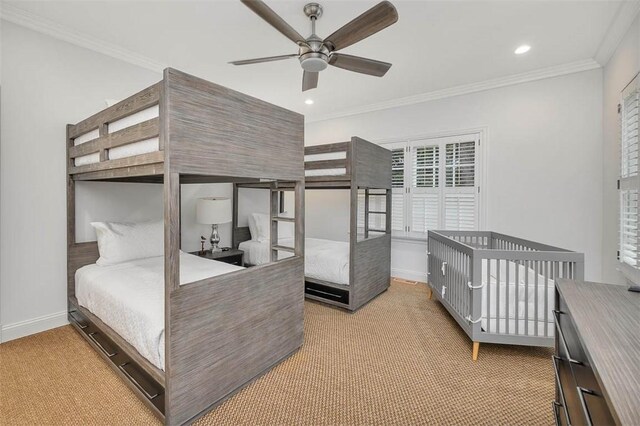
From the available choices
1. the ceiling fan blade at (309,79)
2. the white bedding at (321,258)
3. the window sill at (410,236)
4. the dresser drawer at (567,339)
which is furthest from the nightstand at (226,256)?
the dresser drawer at (567,339)

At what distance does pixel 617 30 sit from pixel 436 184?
218 centimetres

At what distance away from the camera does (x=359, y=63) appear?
222 cm

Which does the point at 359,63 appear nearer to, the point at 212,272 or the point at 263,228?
the point at 212,272

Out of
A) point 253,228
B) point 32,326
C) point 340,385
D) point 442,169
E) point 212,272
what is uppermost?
point 442,169

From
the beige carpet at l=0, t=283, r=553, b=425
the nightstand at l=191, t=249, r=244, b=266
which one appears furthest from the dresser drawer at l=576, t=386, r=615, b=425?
the nightstand at l=191, t=249, r=244, b=266

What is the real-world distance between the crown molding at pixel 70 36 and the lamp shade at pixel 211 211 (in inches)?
62.6

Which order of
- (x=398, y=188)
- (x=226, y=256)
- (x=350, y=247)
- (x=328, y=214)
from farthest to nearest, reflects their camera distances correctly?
(x=328, y=214) → (x=398, y=188) → (x=226, y=256) → (x=350, y=247)

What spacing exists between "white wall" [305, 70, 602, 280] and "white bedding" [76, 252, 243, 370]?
3.39 meters

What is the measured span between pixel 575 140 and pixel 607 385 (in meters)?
3.61

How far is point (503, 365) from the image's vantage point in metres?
2.10

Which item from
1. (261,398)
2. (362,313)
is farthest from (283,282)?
(362,313)

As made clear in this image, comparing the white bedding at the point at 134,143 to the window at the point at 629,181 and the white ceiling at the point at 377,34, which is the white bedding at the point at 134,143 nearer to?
the white ceiling at the point at 377,34

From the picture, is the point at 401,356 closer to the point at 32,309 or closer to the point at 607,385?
the point at 607,385

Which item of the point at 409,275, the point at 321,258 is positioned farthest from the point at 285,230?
the point at 409,275
